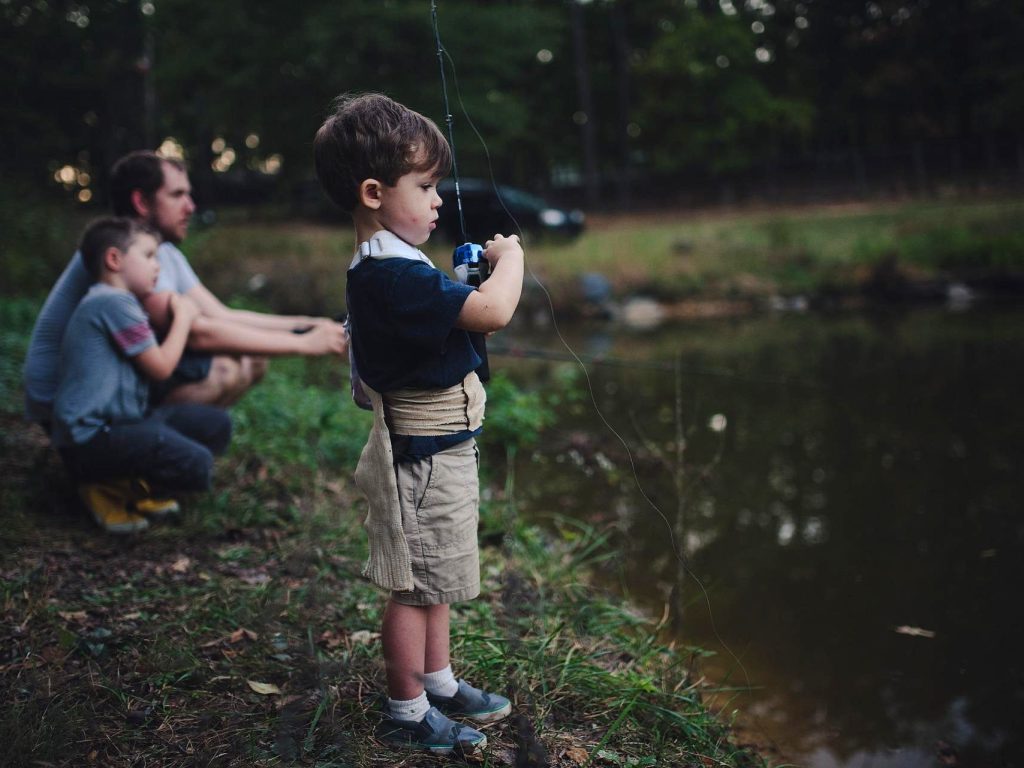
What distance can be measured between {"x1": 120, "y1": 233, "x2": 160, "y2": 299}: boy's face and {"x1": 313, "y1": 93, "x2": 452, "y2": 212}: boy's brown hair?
1395 millimetres

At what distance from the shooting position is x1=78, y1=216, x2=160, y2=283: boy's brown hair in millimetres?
2953

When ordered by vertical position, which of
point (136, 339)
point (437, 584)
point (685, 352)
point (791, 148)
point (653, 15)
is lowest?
point (685, 352)

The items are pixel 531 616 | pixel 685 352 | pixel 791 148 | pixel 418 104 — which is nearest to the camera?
pixel 531 616

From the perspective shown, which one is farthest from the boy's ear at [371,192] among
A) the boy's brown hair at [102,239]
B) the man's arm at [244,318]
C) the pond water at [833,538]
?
the man's arm at [244,318]

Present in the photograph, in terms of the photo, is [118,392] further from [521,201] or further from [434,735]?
[521,201]

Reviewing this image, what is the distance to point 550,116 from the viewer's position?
25.2m

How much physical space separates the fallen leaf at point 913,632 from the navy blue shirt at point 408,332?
1.84 m

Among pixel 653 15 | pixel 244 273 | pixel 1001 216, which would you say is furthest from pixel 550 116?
pixel 244 273

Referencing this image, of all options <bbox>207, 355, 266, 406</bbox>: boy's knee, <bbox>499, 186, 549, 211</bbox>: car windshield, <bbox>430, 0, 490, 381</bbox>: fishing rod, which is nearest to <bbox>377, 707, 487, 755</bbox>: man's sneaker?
<bbox>430, 0, 490, 381</bbox>: fishing rod

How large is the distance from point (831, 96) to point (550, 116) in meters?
7.34

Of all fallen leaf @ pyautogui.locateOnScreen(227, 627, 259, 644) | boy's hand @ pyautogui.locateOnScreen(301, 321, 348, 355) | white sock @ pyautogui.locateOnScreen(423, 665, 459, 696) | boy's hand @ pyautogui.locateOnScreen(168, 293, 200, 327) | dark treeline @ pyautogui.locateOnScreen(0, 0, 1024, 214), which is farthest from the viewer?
dark treeline @ pyautogui.locateOnScreen(0, 0, 1024, 214)

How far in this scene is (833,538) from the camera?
379 cm

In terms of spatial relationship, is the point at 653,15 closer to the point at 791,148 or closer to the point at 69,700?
the point at 791,148

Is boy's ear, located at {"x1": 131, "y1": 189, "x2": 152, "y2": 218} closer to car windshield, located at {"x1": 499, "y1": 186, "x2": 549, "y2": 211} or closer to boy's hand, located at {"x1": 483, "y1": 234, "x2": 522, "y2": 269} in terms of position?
boy's hand, located at {"x1": 483, "y1": 234, "x2": 522, "y2": 269}
